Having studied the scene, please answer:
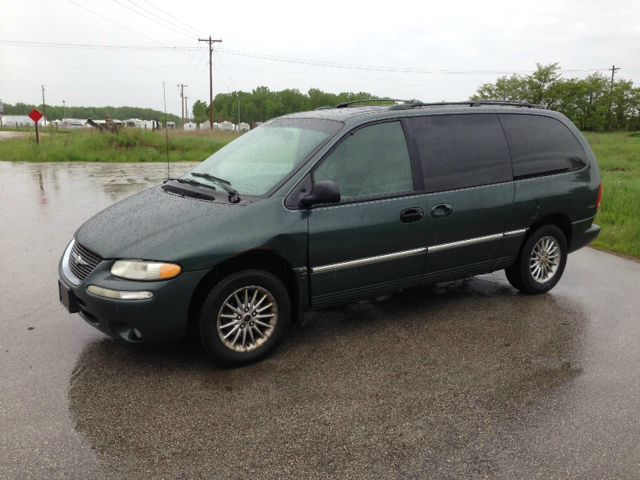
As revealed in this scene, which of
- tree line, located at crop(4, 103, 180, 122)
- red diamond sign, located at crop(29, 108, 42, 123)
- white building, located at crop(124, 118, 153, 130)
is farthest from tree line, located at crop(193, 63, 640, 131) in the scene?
tree line, located at crop(4, 103, 180, 122)

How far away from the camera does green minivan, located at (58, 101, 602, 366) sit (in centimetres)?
371

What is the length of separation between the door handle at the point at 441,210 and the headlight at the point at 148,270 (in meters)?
2.14

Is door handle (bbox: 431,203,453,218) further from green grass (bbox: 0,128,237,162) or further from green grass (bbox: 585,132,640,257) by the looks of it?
green grass (bbox: 0,128,237,162)

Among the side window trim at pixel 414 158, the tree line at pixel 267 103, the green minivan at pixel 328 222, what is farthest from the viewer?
the tree line at pixel 267 103

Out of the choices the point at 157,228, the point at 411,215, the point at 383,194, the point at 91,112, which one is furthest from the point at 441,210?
the point at 91,112

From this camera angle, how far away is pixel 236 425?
3.25 metres

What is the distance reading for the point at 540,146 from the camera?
5.41m

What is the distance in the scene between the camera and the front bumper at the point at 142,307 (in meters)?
3.58

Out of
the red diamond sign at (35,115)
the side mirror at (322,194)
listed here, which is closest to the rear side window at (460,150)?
the side mirror at (322,194)

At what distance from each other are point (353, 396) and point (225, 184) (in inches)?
75.7

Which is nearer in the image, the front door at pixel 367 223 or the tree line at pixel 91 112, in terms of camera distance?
the front door at pixel 367 223

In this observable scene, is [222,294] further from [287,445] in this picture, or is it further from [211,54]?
[211,54]

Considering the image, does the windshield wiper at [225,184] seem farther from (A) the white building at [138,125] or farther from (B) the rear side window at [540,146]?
(A) the white building at [138,125]

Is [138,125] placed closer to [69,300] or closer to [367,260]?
[69,300]
